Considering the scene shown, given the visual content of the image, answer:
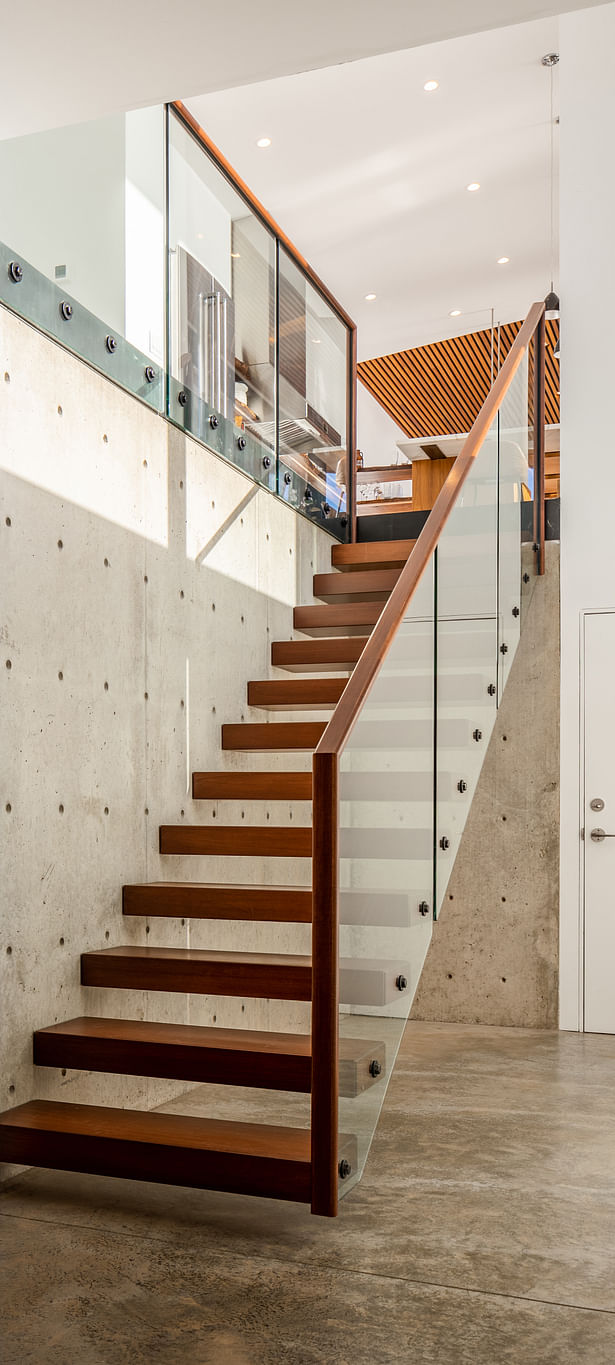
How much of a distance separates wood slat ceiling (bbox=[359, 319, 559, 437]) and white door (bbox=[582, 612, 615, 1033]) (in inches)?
116

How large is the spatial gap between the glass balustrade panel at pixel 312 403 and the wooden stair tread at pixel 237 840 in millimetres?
2408

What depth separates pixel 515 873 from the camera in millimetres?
5996

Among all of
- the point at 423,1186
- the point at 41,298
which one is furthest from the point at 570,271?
the point at 423,1186

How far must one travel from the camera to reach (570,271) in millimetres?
5996

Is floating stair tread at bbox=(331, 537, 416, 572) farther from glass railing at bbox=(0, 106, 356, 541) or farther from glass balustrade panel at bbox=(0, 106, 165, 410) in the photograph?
glass balustrade panel at bbox=(0, 106, 165, 410)

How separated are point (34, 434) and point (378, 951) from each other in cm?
Answer: 203

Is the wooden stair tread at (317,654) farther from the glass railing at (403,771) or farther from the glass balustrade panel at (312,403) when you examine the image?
the glass balustrade panel at (312,403)

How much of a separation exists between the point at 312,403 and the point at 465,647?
2.96 m

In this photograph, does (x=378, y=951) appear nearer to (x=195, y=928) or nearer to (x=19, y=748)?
(x=19, y=748)

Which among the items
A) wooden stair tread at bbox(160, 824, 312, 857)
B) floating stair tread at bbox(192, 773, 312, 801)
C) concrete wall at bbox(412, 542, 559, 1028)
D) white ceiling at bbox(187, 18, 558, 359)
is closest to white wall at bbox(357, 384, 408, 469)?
white ceiling at bbox(187, 18, 558, 359)

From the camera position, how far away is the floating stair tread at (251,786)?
4488 mm

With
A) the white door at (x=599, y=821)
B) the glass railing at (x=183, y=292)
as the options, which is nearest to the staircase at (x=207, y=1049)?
the glass railing at (x=183, y=292)

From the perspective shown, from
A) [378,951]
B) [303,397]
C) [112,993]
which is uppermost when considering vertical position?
[303,397]

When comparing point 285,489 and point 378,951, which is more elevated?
point 285,489
